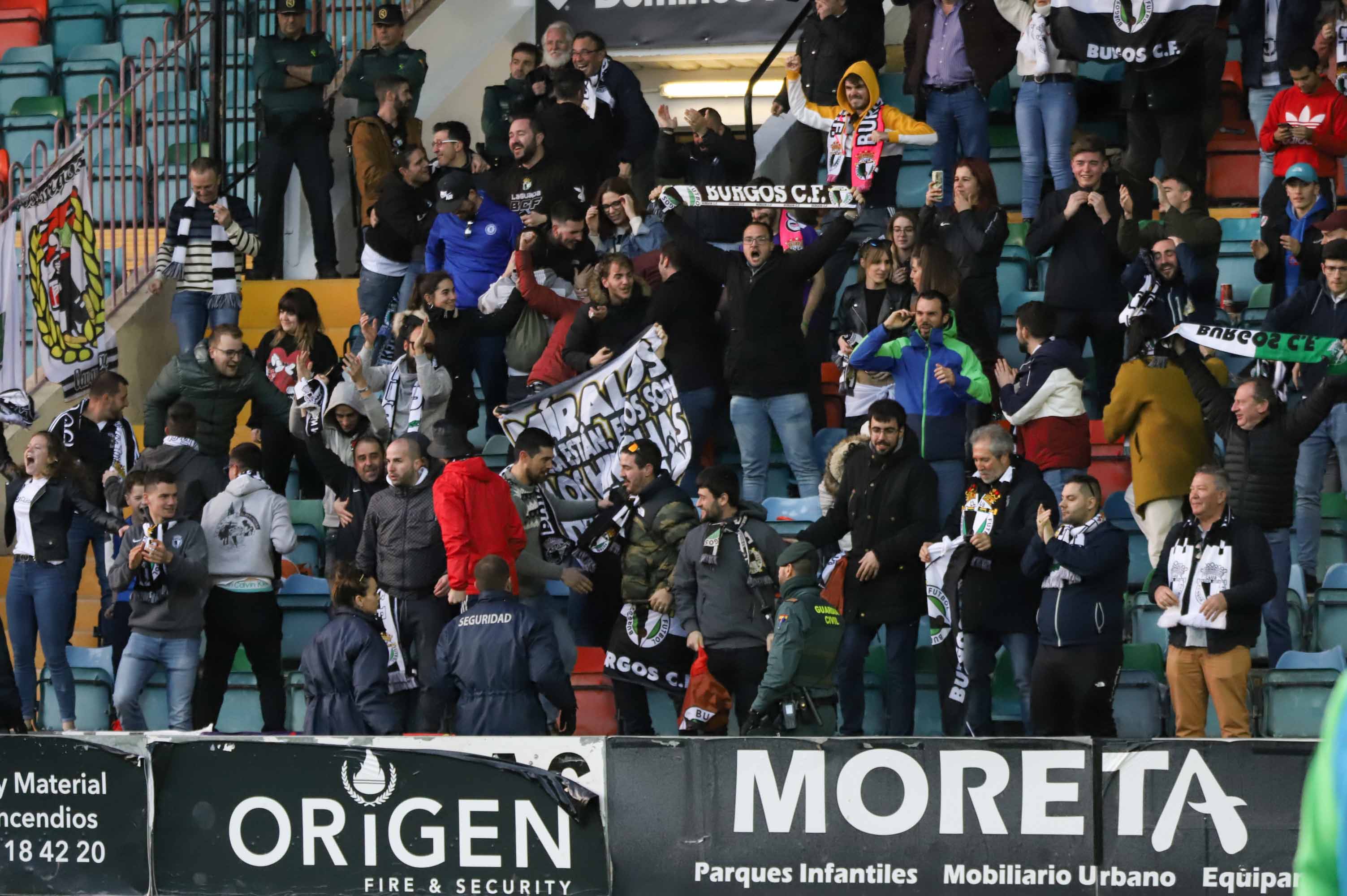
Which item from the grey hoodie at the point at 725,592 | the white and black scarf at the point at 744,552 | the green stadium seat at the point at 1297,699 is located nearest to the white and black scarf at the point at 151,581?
the grey hoodie at the point at 725,592

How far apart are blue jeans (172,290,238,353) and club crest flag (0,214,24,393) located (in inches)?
38.2

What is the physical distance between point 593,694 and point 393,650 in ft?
3.61

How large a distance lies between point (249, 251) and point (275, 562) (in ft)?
9.61

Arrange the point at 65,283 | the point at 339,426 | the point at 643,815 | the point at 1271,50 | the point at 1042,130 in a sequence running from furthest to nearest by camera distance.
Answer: the point at 1271,50 → the point at 1042,130 → the point at 65,283 → the point at 339,426 → the point at 643,815

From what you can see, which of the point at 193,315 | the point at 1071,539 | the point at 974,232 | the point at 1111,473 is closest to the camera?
the point at 1071,539

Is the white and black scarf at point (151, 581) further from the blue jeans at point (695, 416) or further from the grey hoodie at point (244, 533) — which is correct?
the blue jeans at point (695, 416)

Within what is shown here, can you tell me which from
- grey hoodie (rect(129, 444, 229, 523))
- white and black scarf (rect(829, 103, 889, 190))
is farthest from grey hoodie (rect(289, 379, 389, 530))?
white and black scarf (rect(829, 103, 889, 190))

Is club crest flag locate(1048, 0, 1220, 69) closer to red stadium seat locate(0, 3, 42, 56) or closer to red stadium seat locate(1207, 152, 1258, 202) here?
red stadium seat locate(1207, 152, 1258, 202)

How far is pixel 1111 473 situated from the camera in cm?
1138

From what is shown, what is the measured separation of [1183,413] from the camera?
9859mm

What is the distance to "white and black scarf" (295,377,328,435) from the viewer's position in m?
11.0

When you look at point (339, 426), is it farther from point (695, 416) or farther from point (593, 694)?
point (593, 694)

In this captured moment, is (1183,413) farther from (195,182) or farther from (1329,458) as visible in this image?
(195,182)

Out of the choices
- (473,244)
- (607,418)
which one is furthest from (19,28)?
(607,418)
